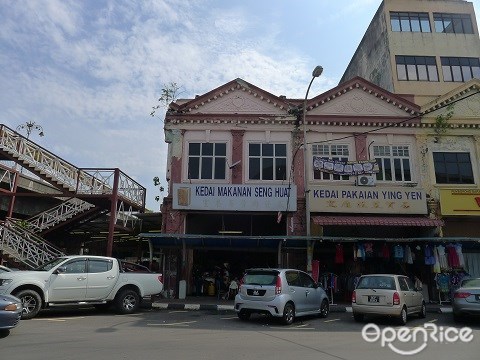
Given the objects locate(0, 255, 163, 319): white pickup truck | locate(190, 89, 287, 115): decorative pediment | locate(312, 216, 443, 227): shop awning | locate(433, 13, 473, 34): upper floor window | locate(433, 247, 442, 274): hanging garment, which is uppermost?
locate(433, 13, 473, 34): upper floor window

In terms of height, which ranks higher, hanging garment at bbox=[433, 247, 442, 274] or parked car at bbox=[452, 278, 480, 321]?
hanging garment at bbox=[433, 247, 442, 274]

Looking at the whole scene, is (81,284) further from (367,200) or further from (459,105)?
(459,105)

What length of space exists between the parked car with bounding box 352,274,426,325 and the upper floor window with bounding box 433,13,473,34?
2716cm

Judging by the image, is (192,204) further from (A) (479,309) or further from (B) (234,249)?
(A) (479,309)

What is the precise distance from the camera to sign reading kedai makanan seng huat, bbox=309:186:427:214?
18844 mm

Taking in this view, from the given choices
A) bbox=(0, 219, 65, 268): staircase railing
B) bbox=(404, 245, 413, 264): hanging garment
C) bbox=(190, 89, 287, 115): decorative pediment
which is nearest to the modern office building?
bbox=(190, 89, 287, 115): decorative pediment

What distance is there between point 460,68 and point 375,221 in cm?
2017

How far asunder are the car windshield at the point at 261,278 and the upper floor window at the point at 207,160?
8.32 meters

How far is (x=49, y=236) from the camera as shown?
68.2ft

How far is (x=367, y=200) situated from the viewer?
749 inches

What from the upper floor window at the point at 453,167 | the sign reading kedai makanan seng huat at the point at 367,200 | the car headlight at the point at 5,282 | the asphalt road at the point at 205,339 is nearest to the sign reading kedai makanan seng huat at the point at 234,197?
the sign reading kedai makanan seng huat at the point at 367,200

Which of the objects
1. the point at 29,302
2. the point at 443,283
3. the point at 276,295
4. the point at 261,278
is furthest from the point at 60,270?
the point at 443,283

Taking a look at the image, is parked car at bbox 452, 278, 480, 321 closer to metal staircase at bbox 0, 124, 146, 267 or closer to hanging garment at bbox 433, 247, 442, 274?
hanging garment at bbox 433, 247, 442, 274

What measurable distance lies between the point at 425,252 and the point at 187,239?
1071cm
